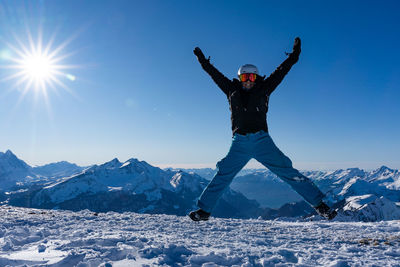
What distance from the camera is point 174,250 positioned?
4.29 metres

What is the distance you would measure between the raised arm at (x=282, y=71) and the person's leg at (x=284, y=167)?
52.1 inches

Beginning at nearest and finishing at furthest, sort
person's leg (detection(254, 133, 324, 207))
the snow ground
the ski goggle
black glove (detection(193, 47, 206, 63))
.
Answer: the snow ground, person's leg (detection(254, 133, 324, 207)), the ski goggle, black glove (detection(193, 47, 206, 63))

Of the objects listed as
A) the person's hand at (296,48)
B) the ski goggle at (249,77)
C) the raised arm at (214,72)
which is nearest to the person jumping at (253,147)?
the ski goggle at (249,77)

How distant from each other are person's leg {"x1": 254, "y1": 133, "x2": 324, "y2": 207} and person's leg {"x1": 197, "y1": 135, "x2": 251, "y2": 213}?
359mm

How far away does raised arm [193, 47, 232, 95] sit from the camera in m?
6.73

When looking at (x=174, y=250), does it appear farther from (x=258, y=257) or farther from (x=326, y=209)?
(x=326, y=209)

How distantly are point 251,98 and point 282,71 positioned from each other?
1309mm

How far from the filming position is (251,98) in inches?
238

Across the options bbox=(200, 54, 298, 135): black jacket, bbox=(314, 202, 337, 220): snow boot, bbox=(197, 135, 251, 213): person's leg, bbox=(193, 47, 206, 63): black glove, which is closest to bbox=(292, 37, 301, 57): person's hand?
bbox=(200, 54, 298, 135): black jacket

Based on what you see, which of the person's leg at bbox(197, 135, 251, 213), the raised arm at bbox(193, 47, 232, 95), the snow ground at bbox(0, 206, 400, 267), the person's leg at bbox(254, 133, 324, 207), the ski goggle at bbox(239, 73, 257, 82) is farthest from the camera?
the raised arm at bbox(193, 47, 232, 95)

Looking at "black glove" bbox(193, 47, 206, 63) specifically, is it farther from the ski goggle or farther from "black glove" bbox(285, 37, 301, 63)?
"black glove" bbox(285, 37, 301, 63)

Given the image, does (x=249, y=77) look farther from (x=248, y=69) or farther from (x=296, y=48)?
(x=296, y=48)

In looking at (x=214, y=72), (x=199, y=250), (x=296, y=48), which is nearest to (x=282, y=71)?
(x=296, y=48)

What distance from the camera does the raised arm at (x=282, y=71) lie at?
6307 millimetres
